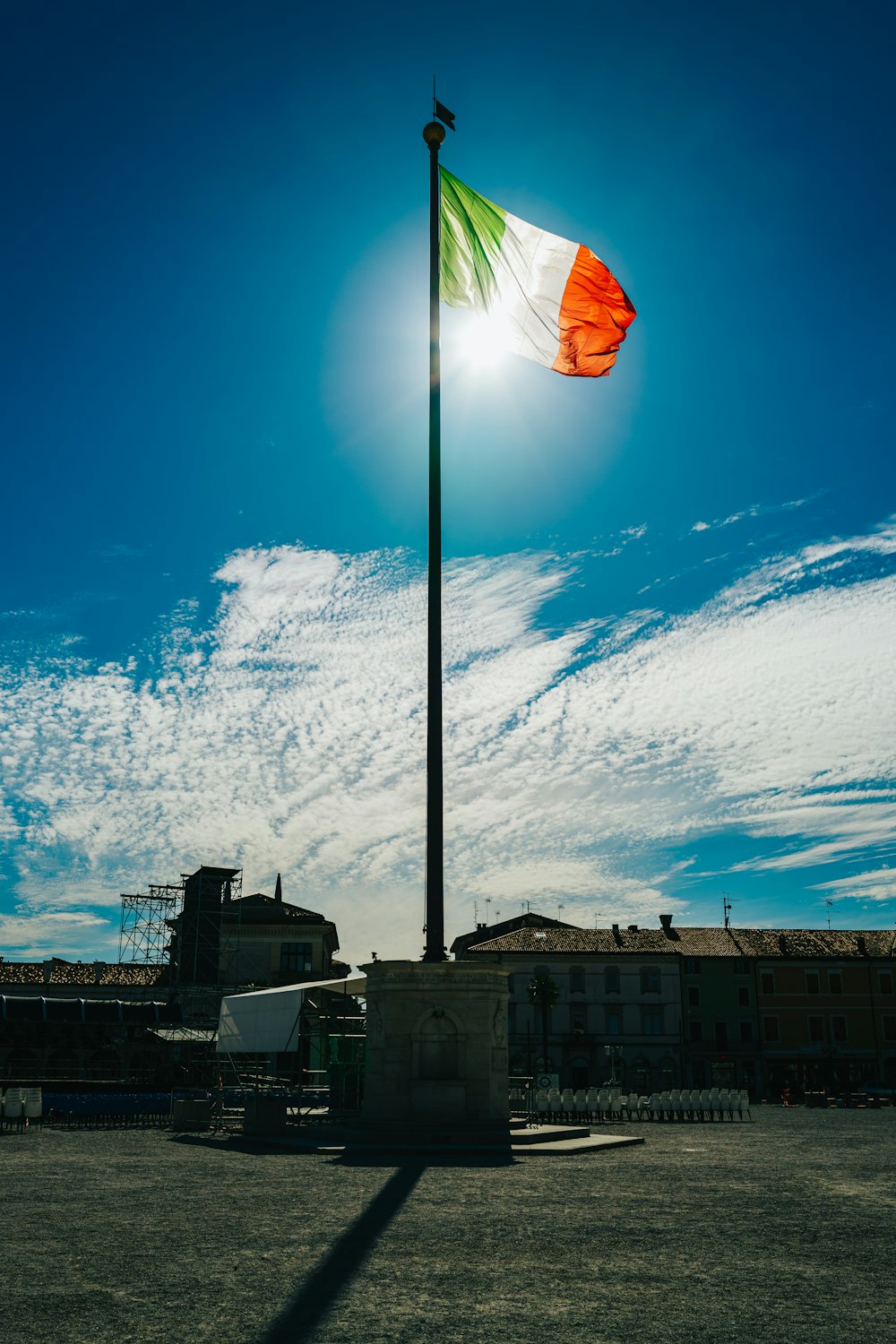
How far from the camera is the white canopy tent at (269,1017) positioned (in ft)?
83.5

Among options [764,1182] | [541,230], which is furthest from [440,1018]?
[541,230]

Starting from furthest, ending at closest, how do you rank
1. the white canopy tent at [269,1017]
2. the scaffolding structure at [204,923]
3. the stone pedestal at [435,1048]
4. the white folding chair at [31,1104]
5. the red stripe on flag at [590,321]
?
the scaffolding structure at [204,923]
the white folding chair at [31,1104]
the white canopy tent at [269,1017]
the red stripe on flag at [590,321]
the stone pedestal at [435,1048]

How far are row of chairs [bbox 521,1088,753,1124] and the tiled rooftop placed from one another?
102 ft

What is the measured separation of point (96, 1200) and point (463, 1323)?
762 cm

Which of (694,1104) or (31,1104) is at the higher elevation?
(31,1104)

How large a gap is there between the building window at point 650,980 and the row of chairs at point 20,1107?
46327mm

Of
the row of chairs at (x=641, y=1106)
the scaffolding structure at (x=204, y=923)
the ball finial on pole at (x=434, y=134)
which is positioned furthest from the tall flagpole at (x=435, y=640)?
the scaffolding structure at (x=204, y=923)

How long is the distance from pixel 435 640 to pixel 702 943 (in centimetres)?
5557

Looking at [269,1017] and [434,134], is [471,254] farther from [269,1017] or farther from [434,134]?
[269,1017]

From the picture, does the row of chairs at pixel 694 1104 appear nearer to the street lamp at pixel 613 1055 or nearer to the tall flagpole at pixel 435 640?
the tall flagpole at pixel 435 640

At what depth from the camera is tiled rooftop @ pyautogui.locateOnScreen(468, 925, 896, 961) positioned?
69000 mm

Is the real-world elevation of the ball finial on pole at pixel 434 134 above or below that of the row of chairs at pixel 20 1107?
above

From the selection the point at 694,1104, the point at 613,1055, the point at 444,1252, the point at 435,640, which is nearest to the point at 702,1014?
the point at 613,1055

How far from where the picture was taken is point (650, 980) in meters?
67.9
